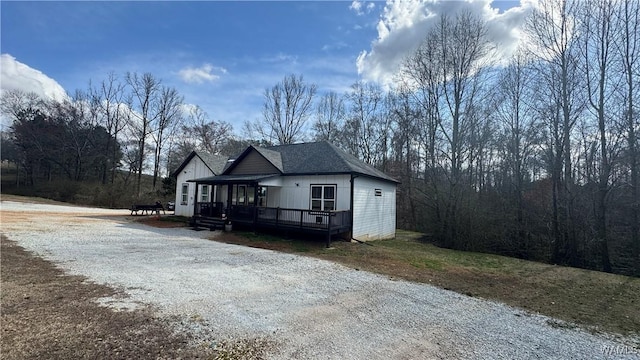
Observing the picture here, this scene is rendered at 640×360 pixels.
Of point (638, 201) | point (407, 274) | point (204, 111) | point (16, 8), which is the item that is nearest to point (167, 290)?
point (407, 274)

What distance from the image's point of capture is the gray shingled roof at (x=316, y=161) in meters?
14.6

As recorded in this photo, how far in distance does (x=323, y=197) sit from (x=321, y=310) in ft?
31.8

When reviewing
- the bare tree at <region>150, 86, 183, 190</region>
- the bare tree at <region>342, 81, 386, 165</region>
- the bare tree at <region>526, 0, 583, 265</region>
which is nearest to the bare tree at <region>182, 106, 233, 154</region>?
the bare tree at <region>150, 86, 183, 190</region>

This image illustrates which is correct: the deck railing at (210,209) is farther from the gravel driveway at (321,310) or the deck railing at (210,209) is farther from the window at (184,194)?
the gravel driveway at (321,310)

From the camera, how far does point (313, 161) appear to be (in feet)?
53.4

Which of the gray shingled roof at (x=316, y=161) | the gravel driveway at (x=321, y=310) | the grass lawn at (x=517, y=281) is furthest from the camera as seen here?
the gray shingled roof at (x=316, y=161)

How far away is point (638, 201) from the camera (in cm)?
1294

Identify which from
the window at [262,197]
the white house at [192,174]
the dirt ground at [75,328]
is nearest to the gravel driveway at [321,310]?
the dirt ground at [75,328]

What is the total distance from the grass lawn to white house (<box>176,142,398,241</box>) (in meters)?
1.27

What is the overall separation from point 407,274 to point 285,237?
23.6 feet

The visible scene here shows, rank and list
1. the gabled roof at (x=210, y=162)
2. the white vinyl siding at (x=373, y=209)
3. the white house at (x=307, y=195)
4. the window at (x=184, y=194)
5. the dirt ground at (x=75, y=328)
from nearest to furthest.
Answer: the dirt ground at (x=75, y=328), the white house at (x=307, y=195), the white vinyl siding at (x=373, y=209), the gabled roof at (x=210, y=162), the window at (x=184, y=194)

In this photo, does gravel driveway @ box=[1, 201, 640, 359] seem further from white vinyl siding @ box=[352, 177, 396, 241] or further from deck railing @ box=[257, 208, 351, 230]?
white vinyl siding @ box=[352, 177, 396, 241]

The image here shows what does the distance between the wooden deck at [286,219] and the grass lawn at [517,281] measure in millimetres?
728

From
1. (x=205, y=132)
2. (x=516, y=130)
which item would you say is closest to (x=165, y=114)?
(x=205, y=132)
